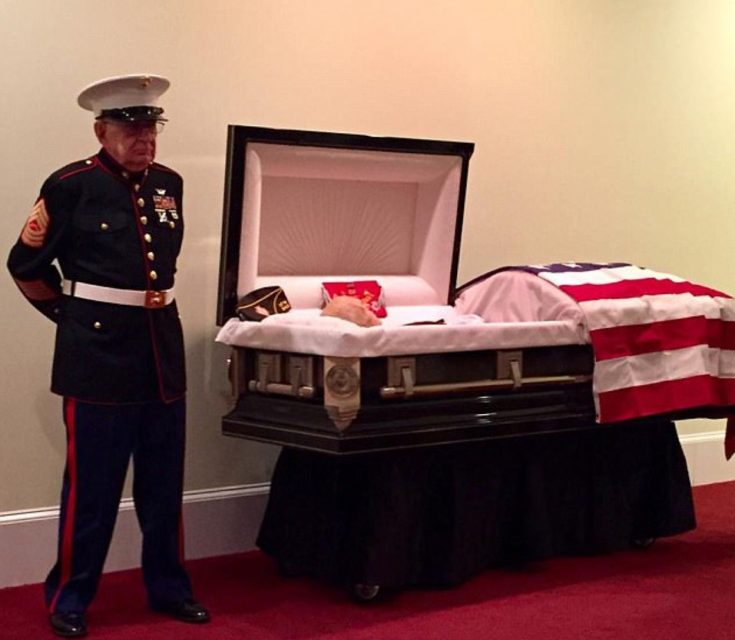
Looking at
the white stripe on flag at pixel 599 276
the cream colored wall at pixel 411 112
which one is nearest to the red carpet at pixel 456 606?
the cream colored wall at pixel 411 112

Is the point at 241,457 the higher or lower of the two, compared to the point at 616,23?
lower

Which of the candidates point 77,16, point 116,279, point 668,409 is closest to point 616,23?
point 668,409

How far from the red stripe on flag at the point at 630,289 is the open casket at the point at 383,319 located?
0.13 feet

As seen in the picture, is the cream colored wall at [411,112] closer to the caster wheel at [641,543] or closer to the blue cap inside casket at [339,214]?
the blue cap inside casket at [339,214]

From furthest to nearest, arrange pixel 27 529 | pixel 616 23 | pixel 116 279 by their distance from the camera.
Result: pixel 616 23 → pixel 27 529 → pixel 116 279

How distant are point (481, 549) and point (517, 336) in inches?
27.2

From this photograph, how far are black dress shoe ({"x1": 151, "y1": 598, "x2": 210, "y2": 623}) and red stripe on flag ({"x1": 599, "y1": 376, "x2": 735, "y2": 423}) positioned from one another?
1343mm

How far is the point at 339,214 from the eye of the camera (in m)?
4.02

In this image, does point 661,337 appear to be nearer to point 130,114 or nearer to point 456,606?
point 456,606

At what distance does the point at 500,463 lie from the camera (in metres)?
3.71

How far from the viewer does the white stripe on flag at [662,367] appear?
3.69 metres

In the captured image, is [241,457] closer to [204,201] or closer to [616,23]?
[204,201]

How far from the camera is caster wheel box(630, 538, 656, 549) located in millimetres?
4113

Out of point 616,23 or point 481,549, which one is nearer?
point 481,549
